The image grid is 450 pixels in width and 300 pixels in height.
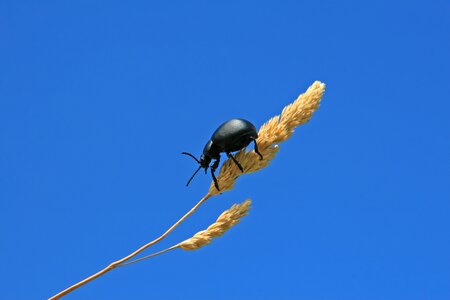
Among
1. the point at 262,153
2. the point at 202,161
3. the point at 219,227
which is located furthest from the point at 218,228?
the point at 202,161

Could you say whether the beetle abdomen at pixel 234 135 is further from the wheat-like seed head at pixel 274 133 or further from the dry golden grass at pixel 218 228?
the dry golden grass at pixel 218 228

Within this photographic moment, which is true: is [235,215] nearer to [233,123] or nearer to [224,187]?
[224,187]

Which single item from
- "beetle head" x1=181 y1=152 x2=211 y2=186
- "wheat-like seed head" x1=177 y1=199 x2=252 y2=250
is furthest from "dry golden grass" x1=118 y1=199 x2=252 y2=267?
"beetle head" x1=181 y1=152 x2=211 y2=186

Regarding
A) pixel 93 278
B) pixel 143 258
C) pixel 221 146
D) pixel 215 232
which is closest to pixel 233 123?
pixel 221 146

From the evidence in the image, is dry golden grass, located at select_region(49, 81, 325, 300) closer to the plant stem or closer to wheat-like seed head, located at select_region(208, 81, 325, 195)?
wheat-like seed head, located at select_region(208, 81, 325, 195)

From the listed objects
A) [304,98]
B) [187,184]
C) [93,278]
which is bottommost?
[93,278]

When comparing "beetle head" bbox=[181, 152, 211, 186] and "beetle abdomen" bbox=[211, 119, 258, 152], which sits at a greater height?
"beetle head" bbox=[181, 152, 211, 186]
